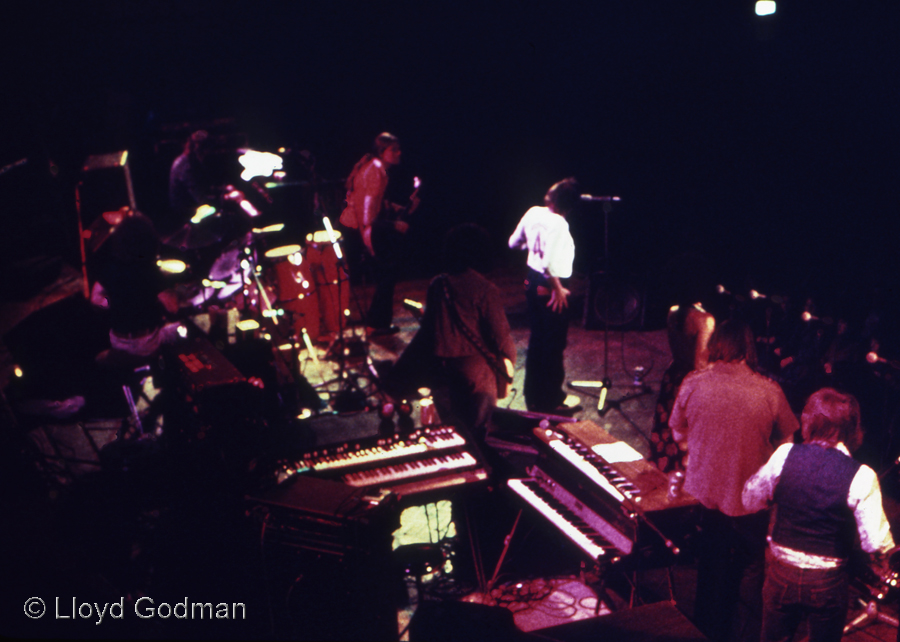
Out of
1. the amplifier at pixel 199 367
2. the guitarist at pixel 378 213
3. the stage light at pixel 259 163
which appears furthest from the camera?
the guitarist at pixel 378 213

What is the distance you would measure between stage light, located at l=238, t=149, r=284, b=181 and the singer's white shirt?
249 cm

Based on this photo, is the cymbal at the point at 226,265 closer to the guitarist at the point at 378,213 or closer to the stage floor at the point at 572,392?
the stage floor at the point at 572,392

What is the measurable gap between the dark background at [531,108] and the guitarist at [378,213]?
2889 mm

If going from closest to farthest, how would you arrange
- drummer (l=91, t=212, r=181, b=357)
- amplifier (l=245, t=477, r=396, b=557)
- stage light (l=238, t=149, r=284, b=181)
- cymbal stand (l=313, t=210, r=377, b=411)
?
amplifier (l=245, t=477, r=396, b=557) → drummer (l=91, t=212, r=181, b=357) → cymbal stand (l=313, t=210, r=377, b=411) → stage light (l=238, t=149, r=284, b=181)

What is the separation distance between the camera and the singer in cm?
559

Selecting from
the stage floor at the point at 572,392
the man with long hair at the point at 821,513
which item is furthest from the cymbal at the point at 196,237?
the man with long hair at the point at 821,513

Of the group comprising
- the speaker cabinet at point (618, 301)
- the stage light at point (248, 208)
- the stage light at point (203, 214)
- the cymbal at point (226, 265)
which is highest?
the stage light at point (248, 208)

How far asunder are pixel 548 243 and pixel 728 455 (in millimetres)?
2645

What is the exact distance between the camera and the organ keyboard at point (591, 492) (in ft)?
11.1

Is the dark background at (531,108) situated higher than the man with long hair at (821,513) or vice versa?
the dark background at (531,108)

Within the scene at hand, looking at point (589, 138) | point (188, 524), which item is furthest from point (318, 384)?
point (589, 138)

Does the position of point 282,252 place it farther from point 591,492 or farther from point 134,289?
point 591,492

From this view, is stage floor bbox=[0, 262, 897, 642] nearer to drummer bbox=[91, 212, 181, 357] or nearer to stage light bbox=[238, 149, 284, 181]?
stage light bbox=[238, 149, 284, 181]

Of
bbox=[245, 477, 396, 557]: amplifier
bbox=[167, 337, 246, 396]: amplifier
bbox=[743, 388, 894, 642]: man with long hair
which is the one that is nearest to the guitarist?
bbox=[167, 337, 246, 396]: amplifier
